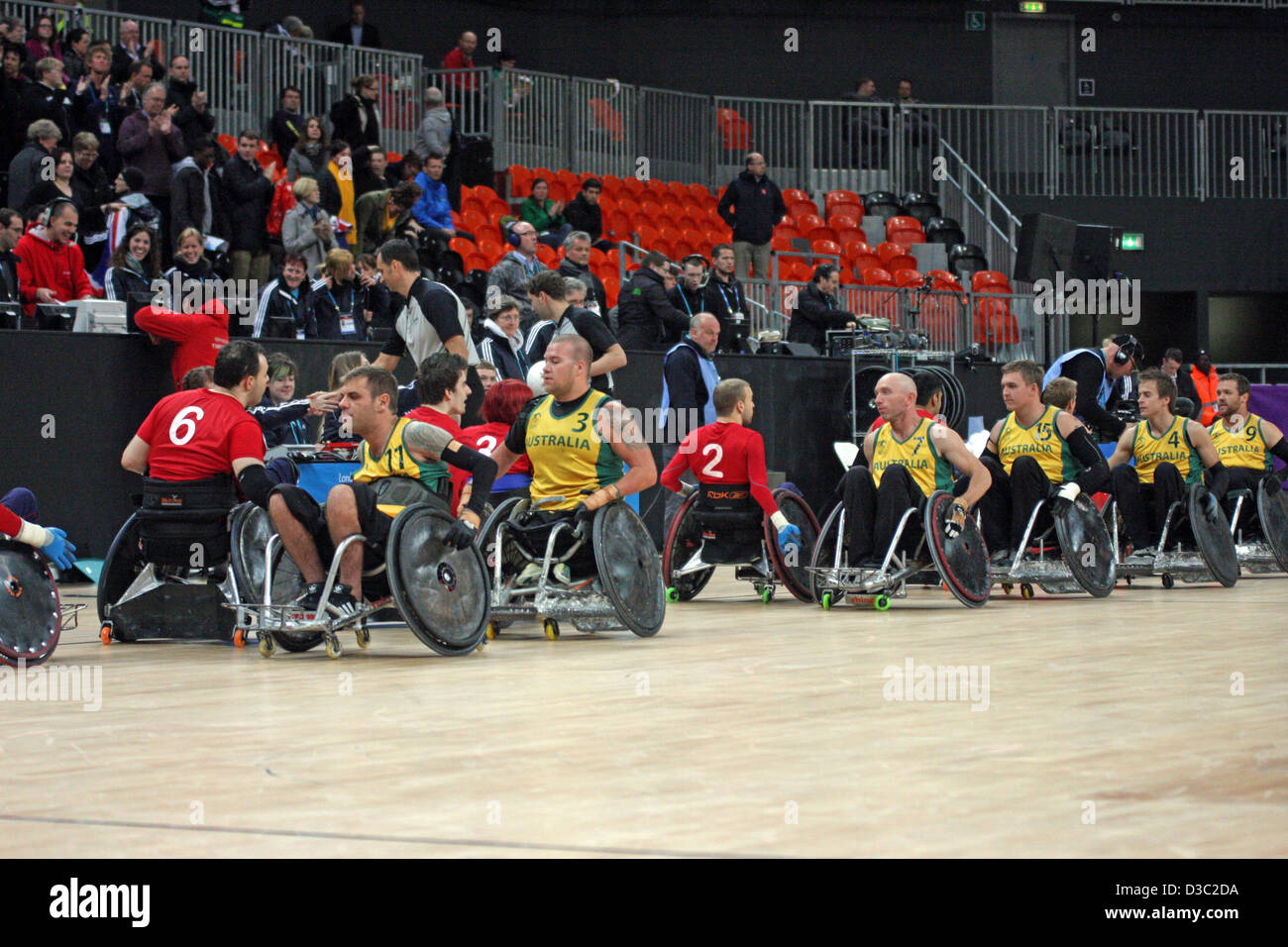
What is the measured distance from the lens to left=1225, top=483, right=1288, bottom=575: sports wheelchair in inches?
490

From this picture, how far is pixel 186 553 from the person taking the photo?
7.77 m

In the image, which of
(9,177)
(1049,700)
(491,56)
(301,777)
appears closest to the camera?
(301,777)

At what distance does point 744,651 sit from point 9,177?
8395 mm

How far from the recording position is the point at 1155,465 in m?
11.7

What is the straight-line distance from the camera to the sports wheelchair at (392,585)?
6.79 m

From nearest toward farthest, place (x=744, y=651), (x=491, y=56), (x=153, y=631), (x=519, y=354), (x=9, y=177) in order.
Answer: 1. (x=744, y=651)
2. (x=153, y=631)
3. (x=519, y=354)
4. (x=9, y=177)
5. (x=491, y=56)

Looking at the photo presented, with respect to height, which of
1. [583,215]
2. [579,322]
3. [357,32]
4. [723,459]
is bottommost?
[723,459]

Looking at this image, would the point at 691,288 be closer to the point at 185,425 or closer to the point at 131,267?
the point at 131,267

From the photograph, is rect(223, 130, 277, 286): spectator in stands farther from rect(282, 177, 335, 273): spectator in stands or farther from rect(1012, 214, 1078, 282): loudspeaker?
rect(1012, 214, 1078, 282): loudspeaker

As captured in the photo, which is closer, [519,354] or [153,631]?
[153,631]

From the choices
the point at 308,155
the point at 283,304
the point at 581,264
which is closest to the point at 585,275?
the point at 581,264

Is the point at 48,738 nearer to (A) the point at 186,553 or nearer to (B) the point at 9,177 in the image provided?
(A) the point at 186,553

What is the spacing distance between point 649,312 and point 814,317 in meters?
2.35
